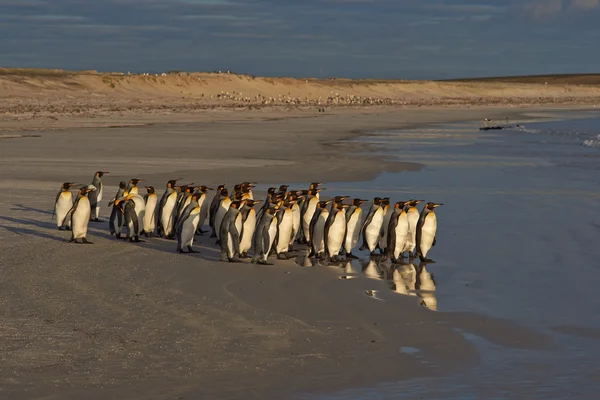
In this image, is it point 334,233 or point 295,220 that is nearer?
point 334,233

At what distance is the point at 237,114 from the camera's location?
50.2m

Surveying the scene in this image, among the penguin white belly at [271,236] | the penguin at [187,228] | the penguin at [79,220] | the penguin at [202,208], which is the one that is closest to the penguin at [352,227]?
the penguin white belly at [271,236]

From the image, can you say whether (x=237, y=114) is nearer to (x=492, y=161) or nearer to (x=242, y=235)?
(x=492, y=161)

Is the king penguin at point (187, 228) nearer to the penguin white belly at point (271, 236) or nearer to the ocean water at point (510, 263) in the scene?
the penguin white belly at point (271, 236)

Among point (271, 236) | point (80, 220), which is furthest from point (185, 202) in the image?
point (271, 236)

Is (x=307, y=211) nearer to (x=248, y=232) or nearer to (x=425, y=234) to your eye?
(x=248, y=232)

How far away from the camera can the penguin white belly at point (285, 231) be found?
1127cm

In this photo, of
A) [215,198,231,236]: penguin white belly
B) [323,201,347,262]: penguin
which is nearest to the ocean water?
[323,201,347,262]: penguin

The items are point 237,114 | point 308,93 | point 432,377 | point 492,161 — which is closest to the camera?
point 432,377

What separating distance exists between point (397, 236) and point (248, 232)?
1.70 meters

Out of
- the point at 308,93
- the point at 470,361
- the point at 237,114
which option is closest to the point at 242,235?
the point at 470,361

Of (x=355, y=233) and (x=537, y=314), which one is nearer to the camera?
(x=537, y=314)

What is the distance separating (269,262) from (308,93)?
3071 inches

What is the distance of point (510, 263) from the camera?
34.7ft
